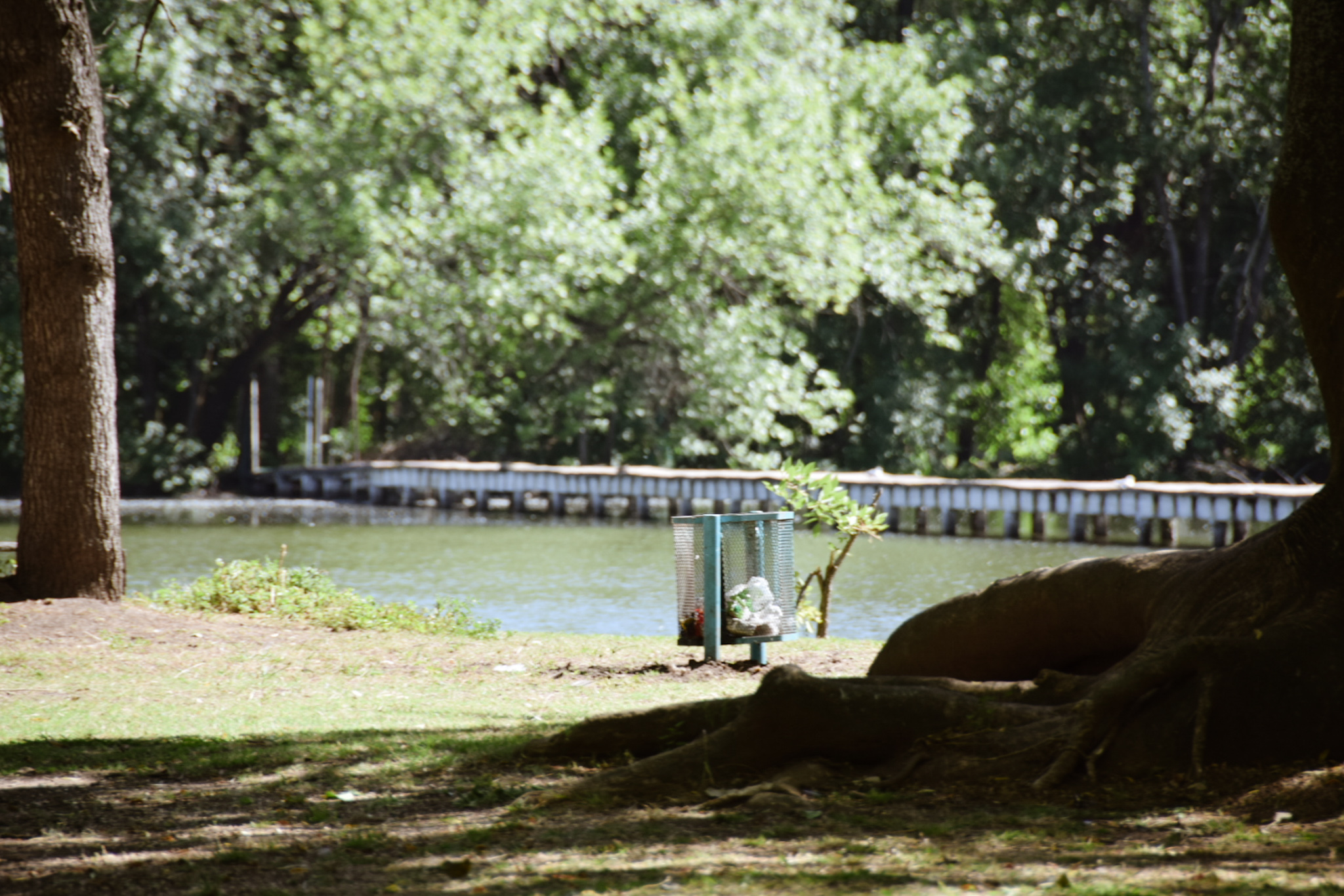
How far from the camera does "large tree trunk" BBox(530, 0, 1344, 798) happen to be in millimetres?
5633

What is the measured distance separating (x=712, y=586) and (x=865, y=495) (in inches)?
842

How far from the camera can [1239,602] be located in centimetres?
612

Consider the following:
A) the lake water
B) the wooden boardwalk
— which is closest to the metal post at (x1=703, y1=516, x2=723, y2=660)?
the lake water

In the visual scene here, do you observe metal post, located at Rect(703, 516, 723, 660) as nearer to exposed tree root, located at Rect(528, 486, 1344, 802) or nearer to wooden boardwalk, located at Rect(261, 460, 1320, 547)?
exposed tree root, located at Rect(528, 486, 1344, 802)

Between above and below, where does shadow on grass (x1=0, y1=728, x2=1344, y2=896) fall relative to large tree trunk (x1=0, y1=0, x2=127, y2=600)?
below

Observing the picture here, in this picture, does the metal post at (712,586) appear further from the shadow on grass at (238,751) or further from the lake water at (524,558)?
the lake water at (524,558)

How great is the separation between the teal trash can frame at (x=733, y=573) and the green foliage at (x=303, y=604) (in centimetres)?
260

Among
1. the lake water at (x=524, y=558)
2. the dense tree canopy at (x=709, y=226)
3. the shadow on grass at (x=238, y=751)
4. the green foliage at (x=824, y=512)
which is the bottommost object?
the lake water at (x=524, y=558)

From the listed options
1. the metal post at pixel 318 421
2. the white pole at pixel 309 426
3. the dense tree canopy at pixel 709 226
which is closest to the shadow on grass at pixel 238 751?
the dense tree canopy at pixel 709 226

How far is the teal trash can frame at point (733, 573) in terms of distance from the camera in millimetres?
9555

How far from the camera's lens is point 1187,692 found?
5777mm

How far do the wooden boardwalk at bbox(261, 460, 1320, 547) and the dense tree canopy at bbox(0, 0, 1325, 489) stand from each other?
2401 mm

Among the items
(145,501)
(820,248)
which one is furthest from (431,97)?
(145,501)

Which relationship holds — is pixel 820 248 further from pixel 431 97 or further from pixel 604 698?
pixel 604 698
